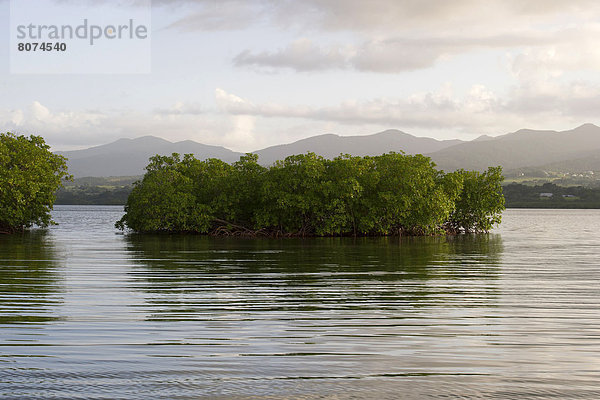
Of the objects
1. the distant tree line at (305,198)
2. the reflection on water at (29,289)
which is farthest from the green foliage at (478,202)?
the reflection on water at (29,289)

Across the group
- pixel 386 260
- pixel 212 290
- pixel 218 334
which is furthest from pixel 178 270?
pixel 218 334

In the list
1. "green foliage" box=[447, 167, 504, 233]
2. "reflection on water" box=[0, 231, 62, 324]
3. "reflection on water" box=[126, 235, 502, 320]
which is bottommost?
"reflection on water" box=[126, 235, 502, 320]

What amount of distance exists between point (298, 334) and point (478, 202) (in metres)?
50.3

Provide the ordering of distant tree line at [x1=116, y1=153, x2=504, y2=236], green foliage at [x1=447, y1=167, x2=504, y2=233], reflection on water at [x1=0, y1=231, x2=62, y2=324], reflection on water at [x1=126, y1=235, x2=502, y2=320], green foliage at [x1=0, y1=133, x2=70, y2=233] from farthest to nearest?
green foliage at [x1=447, y1=167, x2=504, y2=233] < green foliage at [x1=0, y1=133, x2=70, y2=233] < distant tree line at [x1=116, y1=153, x2=504, y2=236] < reflection on water at [x1=126, y1=235, x2=502, y2=320] < reflection on water at [x1=0, y1=231, x2=62, y2=324]

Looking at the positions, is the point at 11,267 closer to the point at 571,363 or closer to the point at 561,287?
the point at 561,287

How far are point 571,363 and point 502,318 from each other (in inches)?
151

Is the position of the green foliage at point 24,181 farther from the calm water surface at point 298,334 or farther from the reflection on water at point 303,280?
the calm water surface at point 298,334

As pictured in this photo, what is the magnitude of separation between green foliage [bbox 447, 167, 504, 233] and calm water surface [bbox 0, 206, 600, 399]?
3691cm

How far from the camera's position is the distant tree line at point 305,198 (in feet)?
165

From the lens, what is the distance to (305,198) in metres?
50.3

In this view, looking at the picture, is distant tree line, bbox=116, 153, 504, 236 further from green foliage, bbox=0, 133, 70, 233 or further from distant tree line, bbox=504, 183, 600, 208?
distant tree line, bbox=504, 183, 600, 208

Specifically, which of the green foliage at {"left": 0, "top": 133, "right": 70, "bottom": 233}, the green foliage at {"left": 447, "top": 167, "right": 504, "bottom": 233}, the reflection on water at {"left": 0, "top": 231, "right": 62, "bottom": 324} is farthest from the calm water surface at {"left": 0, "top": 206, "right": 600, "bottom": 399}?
the green foliage at {"left": 447, "top": 167, "right": 504, "bottom": 233}

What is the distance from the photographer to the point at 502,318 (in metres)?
12.3

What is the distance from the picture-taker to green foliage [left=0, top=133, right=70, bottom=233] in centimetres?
5269
